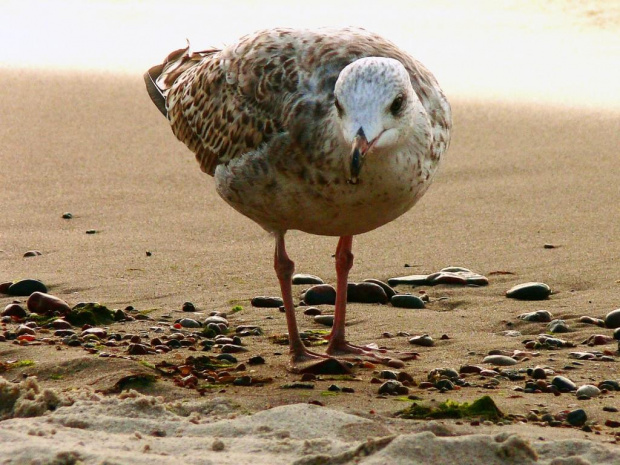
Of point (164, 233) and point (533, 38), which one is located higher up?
point (533, 38)

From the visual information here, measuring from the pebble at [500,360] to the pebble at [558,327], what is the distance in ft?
2.04

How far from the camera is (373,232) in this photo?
821 centimetres

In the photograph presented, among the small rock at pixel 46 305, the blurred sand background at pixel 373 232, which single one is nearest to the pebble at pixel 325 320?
the blurred sand background at pixel 373 232

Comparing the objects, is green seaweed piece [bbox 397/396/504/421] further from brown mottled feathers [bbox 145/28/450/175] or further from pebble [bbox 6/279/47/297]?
pebble [bbox 6/279/47/297]

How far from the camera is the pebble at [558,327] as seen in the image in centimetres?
595

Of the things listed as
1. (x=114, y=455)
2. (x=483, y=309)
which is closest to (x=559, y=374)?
(x=483, y=309)

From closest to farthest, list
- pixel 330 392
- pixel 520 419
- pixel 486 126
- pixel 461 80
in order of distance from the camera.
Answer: pixel 520 419, pixel 330 392, pixel 486 126, pixel 461 80

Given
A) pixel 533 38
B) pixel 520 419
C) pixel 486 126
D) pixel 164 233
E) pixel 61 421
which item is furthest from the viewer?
pixel 533 38

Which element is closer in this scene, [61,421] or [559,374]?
[61,421]

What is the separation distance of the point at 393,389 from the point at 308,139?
1.19 metres

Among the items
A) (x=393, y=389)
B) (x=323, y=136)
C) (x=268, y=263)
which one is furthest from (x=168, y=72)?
(x=393, y=389)

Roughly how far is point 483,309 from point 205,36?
10496 millimetres

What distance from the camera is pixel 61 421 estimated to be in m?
4.15

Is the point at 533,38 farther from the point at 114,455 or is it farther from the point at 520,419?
the point at 114,455
